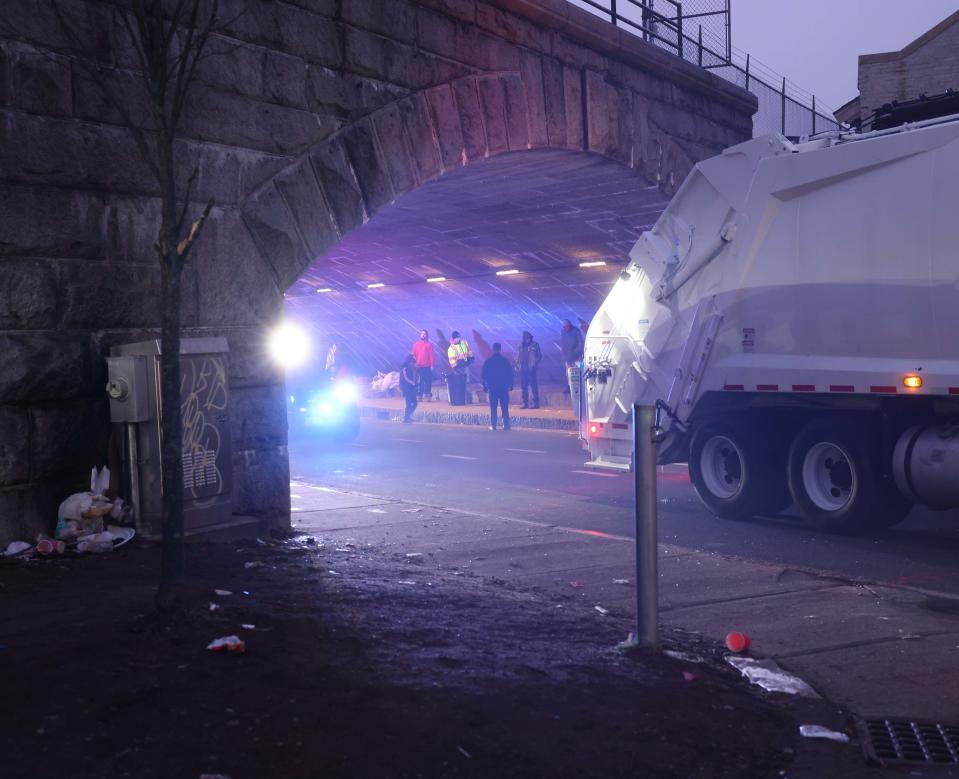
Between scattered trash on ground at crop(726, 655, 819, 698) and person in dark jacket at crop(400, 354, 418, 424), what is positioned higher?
person in dark jacket at crop(400, 354, 418, 424)

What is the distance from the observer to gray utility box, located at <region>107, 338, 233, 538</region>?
733cm

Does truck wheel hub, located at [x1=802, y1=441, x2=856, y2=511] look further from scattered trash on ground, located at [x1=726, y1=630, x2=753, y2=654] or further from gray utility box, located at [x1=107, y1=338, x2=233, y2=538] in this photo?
gray utility box, located at [x1=107, y1=338, x2=233, y2=538]

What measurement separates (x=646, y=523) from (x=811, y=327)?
17.4ft

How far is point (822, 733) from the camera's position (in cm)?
452

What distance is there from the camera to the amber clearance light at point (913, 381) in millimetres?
9094

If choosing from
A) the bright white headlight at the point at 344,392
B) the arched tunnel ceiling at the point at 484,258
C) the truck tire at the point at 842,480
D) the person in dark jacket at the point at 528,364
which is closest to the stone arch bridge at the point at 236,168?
the arched tunnel ceiling at the point at 484,258

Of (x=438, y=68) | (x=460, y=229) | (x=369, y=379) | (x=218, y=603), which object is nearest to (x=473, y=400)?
(x=369, y=379)

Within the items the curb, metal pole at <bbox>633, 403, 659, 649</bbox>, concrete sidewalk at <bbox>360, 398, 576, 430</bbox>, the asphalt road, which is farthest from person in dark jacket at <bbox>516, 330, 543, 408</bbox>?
metal pole at <bbox>633, 403, 659, 649</bbox>

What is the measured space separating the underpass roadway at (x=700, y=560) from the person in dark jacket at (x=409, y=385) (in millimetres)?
11551

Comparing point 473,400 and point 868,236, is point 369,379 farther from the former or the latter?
point 868,236

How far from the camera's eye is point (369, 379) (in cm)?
3772

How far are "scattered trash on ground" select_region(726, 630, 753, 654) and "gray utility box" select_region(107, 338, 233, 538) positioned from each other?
12.2 feet

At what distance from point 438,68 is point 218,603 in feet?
23.1

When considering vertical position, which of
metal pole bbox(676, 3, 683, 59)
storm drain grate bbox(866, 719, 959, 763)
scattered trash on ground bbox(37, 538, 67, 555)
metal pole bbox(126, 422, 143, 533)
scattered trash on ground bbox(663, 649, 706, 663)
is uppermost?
metal pole bbox(676, 3, 683, 59)
